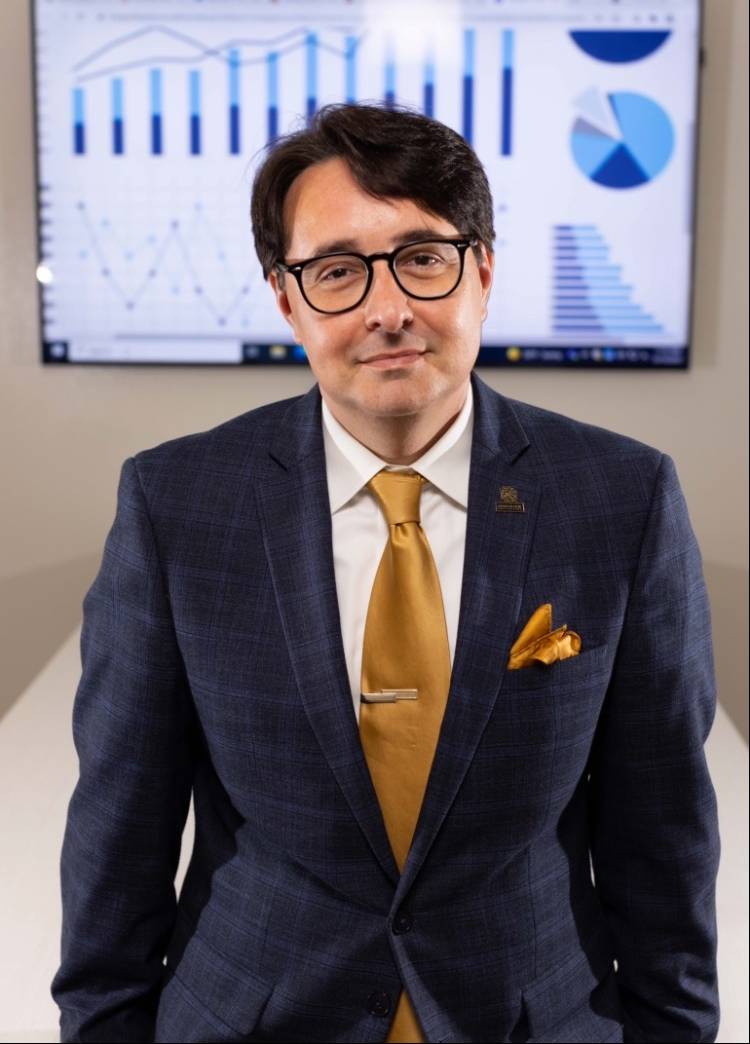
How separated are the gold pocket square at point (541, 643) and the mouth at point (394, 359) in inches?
7.4

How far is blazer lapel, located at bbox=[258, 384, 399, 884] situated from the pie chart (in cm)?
150

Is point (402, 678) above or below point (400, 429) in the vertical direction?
below

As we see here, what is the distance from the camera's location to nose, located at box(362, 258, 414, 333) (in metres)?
0.80

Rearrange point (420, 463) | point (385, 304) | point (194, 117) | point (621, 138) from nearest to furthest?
point (385, 304), point (420, 463), point (194, 117), point (621, 138)

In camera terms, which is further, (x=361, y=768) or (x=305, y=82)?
(x=305, y=82)

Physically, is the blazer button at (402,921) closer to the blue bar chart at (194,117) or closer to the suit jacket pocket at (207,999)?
the suit jacket pocket at (207,999)

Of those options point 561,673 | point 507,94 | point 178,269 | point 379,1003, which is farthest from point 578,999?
point 507,94

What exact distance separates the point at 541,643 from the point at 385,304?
0.25m

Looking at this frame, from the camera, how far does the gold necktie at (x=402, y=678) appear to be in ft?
2.84

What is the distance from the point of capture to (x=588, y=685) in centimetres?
90

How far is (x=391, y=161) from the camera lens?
0.83 m

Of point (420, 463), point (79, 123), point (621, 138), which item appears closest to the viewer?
point (420, 463)

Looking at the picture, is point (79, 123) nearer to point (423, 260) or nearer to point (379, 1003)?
point (423, 260)

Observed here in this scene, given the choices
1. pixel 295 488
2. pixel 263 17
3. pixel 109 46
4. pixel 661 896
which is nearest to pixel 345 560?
pixel 295 488
